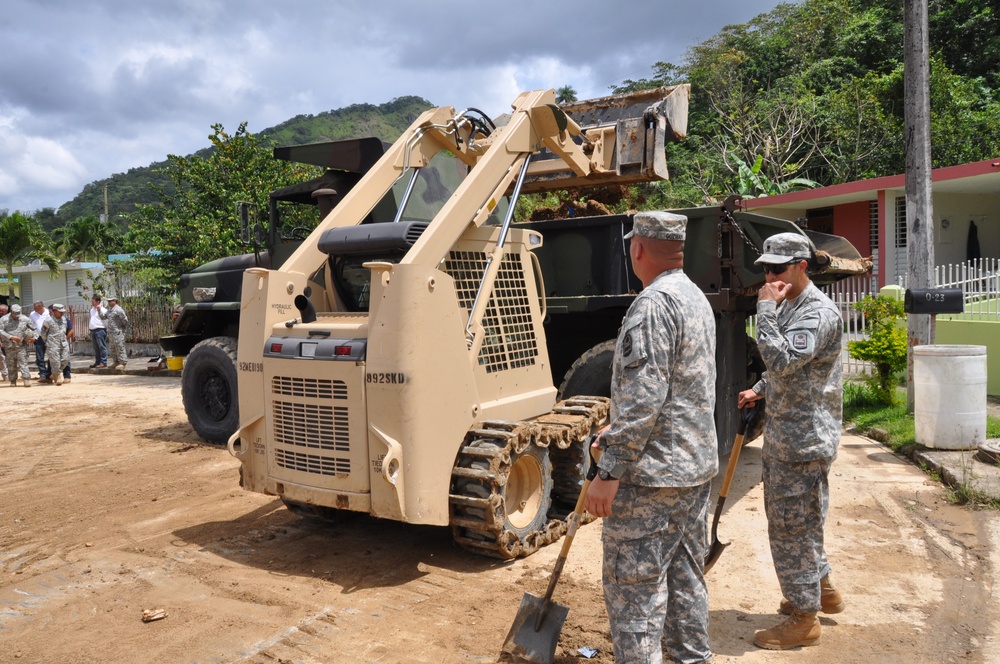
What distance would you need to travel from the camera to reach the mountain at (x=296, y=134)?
90438mm

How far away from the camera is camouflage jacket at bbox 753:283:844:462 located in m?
4.11

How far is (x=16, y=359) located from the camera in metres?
17.2

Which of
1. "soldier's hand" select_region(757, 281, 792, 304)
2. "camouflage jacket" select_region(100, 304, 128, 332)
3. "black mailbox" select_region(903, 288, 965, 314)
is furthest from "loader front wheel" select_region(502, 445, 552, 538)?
"camouflage jacket" select_region(100, 304, 128, 332)

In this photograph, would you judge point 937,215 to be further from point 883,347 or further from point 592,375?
point 592,375

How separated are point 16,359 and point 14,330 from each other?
0.61 m

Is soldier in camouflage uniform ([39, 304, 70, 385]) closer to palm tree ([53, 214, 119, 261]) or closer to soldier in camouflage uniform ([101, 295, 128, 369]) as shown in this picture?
soldier in camouflage uniform ([101, 295, 128, 369])

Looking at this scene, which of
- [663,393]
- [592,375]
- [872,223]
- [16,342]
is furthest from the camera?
[872,223]

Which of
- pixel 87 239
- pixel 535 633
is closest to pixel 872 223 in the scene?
pixel 535 633

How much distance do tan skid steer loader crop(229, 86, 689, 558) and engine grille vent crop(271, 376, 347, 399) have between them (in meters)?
0.01

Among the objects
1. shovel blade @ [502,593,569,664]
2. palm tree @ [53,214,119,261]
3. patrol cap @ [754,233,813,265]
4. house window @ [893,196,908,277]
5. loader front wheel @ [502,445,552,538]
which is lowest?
shovel blade @ [502,593,569,664]

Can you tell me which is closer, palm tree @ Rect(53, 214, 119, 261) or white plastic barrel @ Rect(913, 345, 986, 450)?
white plastic barrel @ Rect(913, 345, 986, 450)

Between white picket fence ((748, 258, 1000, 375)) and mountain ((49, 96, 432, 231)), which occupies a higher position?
mountain ((49, 96, 432, 231))

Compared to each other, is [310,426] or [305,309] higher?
[305,309]

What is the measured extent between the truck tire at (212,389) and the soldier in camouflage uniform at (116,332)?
1008 cm
